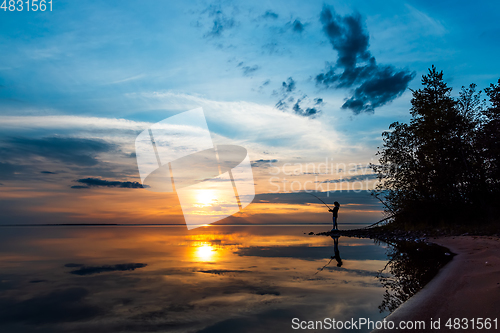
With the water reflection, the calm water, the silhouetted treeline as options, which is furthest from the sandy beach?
the silhouetted treeline

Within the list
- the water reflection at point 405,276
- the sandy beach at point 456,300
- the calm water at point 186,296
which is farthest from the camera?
the water reflection at point 405,276

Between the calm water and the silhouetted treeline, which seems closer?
the calm water

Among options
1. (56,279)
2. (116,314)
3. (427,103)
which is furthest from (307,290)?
(427,103)

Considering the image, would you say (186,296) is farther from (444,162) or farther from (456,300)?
(444,162)

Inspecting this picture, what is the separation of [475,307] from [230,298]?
465 centimetres

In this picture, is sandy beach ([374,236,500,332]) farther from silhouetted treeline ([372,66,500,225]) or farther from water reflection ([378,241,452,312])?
silhouetted treeline ([372,66,500,225])

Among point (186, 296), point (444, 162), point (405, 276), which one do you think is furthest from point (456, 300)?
point (444, 162)

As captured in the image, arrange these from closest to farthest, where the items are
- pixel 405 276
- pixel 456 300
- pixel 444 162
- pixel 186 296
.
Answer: pixel 456 300
pixel 186 296
pixel 405 276
pixel 444 162

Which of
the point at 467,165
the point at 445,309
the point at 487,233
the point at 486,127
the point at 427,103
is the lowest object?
the point at 487,233

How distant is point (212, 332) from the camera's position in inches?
184

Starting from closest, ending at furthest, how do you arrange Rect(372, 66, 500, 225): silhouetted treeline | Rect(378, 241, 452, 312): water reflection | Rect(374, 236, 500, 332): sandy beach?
Rect(374, 236, 500, 332): sandy beach < Rect(378, 241, 452, 312): water reflection < Rect(372, 66, 500, 225): silhouetted treeline

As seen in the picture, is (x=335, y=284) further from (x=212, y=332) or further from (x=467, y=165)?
(x=467, y=165)

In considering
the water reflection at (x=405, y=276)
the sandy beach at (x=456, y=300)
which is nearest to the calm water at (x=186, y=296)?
the water reflection at (x=405, y=276)

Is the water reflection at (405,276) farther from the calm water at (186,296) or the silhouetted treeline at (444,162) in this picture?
the silhouetted treeline at (444,162)
